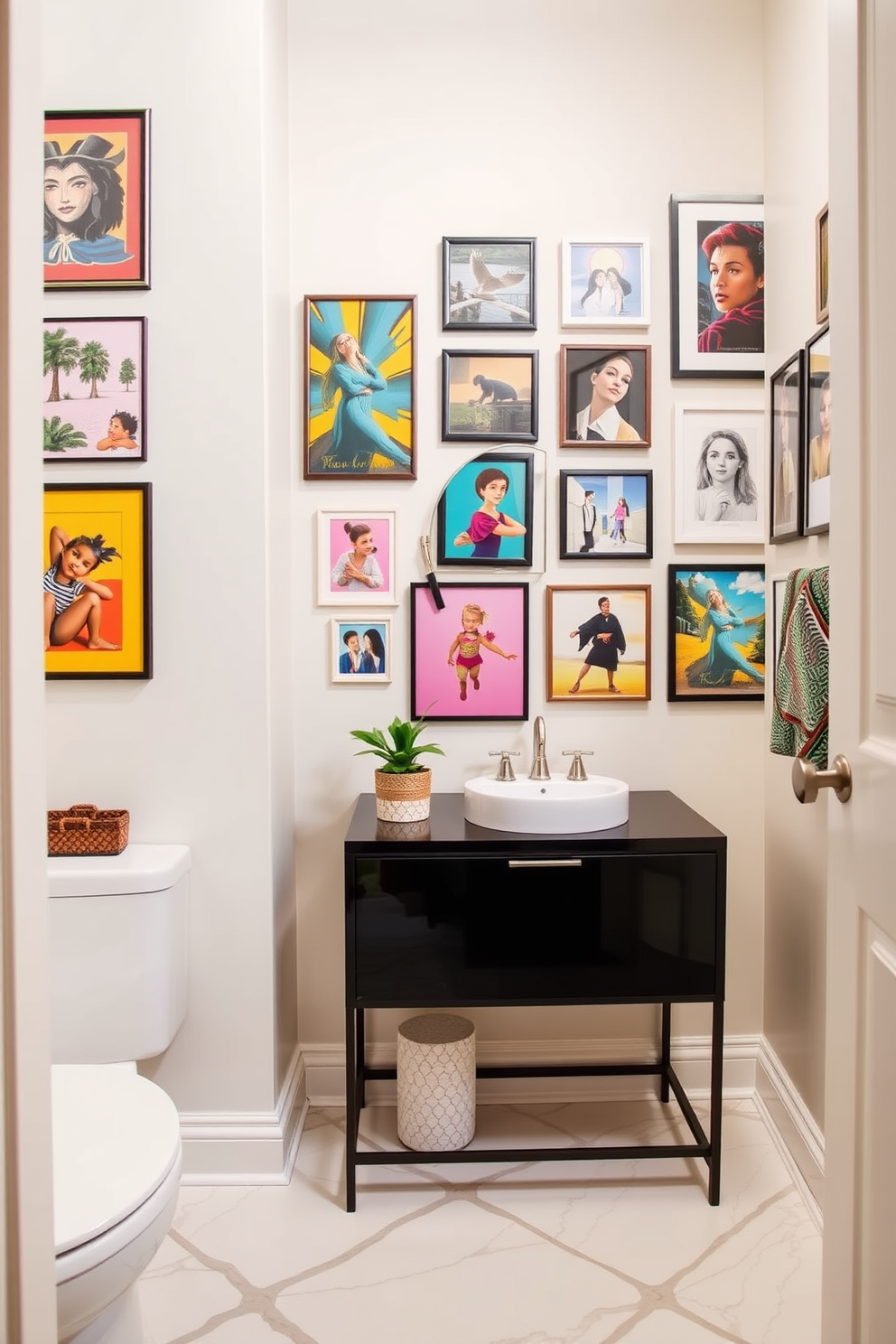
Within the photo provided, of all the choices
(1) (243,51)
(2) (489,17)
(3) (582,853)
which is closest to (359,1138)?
(3) (582,853)

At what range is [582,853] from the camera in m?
1.84

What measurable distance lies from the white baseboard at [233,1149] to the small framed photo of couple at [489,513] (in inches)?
52.3

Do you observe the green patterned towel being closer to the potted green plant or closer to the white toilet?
the potted green plant

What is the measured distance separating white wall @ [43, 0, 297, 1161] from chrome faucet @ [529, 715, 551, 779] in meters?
0.58

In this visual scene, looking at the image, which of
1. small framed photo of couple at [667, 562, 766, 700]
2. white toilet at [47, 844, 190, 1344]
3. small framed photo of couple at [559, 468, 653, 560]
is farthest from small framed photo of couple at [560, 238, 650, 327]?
white toilet at [47, 844, 190, 1344]

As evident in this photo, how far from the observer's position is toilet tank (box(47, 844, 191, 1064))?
5.69 ft

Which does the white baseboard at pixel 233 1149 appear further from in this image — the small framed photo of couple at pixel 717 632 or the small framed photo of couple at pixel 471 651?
the small framed photo of couple at pixel 717 632

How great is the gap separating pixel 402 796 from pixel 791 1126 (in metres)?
1.12

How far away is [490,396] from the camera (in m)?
2.24

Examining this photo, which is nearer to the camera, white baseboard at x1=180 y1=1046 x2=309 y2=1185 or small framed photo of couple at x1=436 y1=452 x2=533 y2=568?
white baseboard at x1=180 y1=1046 x2=309 y2=1185

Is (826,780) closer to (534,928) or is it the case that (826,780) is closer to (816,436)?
(534,928)

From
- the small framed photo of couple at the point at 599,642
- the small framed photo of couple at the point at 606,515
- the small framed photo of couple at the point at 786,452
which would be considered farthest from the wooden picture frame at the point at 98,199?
the small framed photo of couple at the point at 786,452

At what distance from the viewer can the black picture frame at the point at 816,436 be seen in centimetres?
180

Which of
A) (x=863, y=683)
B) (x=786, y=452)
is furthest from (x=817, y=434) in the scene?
(x=863, y=683)
